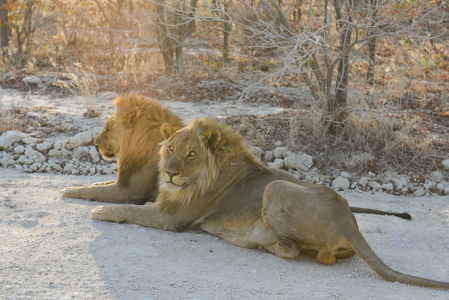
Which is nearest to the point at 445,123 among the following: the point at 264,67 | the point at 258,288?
the point at 264,67

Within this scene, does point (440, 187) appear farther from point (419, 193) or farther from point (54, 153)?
point (54, 153)

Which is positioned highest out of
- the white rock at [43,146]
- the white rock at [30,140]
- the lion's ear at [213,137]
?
the lion's ear at [213,137]

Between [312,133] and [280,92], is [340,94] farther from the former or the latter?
[280,92]

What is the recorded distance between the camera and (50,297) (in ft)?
10.9

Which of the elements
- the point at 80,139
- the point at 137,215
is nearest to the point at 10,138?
the point at 80,139

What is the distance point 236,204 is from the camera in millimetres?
4672

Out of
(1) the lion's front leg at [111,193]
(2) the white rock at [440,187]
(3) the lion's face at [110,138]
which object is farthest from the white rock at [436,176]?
(3) the lion's face at [110,138]

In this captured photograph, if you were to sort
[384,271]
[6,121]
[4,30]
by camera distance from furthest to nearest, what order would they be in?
[4,30] → [6,121] → [384,271]

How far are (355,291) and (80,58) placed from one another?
11.1 meters

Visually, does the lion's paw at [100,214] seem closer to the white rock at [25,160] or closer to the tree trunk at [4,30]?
the white rock at [25,160]

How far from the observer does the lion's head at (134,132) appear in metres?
5.41

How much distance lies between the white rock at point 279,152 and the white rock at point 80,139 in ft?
8.70

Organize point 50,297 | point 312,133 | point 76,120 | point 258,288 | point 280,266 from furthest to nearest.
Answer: point 76,120
point 312,133
point 280,266
point 258,288
point 50,297

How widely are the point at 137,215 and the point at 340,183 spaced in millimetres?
3060
